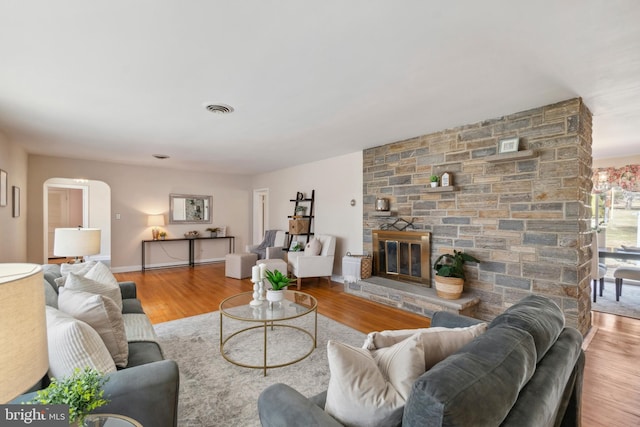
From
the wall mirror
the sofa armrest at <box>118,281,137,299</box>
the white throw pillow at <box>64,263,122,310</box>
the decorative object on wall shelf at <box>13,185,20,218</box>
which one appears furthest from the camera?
the wall mirror

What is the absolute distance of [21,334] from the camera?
2.10 ft

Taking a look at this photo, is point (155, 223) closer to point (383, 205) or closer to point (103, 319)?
point (383, 205)

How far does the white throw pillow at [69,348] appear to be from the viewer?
1.23 m

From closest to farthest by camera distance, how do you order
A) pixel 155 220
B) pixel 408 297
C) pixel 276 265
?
pixel 408 297 → pixel 276 265 → pixel 155 220

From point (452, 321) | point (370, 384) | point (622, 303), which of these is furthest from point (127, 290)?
point (622, 303)

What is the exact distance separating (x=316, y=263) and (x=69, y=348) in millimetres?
3964

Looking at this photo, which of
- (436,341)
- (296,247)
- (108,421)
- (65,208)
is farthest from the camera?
(65,208)

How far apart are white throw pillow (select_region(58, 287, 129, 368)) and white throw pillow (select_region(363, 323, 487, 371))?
1.37m

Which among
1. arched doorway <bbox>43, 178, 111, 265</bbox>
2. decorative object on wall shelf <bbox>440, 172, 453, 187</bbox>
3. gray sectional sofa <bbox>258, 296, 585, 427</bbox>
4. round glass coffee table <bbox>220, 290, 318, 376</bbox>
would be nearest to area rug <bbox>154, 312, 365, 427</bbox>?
round glass coffee table <bbox>220, 290, 318, 376</bbox>

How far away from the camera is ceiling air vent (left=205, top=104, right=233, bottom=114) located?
9.62ft

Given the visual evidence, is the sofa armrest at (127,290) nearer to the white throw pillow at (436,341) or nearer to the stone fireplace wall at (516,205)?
the white throw pillow at (436,341)

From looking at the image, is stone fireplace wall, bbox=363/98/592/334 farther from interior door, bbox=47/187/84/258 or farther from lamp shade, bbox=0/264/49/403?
interior door, bbox=47/187/84/258

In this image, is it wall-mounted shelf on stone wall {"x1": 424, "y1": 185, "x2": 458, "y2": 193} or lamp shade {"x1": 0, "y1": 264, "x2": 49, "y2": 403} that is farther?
wall-mounted shelf on stone wall {"x1": 424, "y1": 185, "x2": 458, "y2": 193}

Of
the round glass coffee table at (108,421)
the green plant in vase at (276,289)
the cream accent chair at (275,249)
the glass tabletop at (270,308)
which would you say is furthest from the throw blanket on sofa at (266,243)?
the round glass coffee table at (108,421)
